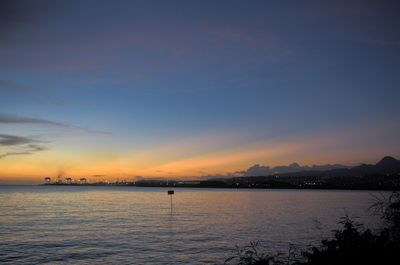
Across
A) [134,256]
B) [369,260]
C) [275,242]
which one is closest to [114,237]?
Answer: [134,256]

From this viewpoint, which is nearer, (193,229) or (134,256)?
(134,256)

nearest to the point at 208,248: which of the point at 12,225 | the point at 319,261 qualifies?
the point at 319,261

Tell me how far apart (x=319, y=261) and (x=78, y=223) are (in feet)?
146

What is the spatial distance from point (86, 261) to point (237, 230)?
23.1 m

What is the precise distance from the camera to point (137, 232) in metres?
44.2

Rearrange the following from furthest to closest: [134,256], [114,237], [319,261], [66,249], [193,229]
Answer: [193,229] → [114,237] → [66,249] → [134,256] → [319,261]

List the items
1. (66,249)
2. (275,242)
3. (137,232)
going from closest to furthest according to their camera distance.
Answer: (66,249)
(275,242)
(137,232)

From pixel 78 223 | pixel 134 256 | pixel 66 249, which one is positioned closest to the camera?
pixel 134 256

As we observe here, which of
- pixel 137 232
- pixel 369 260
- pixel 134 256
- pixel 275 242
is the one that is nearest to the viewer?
pixel 369 260

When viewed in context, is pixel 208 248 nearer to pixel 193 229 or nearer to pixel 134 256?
pixel 134 256

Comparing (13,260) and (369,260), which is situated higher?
(369,260)

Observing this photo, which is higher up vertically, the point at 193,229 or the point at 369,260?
the point at 369,260

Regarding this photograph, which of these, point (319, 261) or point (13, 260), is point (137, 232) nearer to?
point (13, 260)

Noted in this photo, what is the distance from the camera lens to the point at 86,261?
27.7 meters
